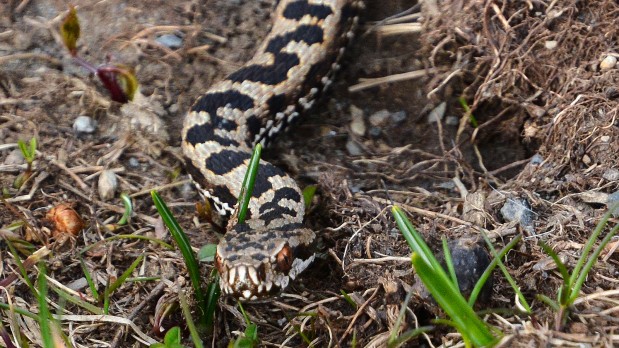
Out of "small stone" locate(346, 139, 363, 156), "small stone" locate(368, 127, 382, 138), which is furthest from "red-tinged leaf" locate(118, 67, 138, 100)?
"small stone" locate(368, 127, 382, 138)

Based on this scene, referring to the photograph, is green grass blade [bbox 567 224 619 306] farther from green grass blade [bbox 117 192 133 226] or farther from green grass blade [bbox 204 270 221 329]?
green grass blade [bbox 117 192 133 226]

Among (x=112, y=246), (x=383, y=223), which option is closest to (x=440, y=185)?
(x=383, y=223)

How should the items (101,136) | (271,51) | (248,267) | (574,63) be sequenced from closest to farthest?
(248,267), (574,63), (101,136), (271,51)

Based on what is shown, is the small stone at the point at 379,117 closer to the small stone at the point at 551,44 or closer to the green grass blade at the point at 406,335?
the small stone at the point at 551,44

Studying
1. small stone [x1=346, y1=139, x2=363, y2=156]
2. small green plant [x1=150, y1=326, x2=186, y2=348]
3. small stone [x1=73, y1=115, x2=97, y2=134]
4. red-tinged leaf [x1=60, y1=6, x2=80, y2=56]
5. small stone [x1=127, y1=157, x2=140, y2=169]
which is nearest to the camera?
small green plant [x1=150, y1=326, x2=186, y2=348]

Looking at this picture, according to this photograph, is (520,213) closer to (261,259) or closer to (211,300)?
(261,259)

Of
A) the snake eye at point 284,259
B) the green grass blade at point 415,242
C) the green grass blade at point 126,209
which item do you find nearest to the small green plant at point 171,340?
the snake eye at point 284,259

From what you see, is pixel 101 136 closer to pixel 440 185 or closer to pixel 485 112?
pixel 440 185
